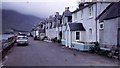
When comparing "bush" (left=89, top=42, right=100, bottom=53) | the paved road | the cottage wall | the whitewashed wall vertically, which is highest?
the whitewashed wall

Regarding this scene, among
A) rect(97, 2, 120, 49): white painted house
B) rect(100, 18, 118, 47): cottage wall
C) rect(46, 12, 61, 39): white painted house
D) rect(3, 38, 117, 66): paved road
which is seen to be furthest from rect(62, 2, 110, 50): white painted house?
rect(46, 12, 61, 39): white painted house

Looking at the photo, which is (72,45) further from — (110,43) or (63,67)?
(63,67)

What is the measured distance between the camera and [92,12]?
3078 cm

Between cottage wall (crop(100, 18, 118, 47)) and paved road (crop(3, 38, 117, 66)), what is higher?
cottage wall (crop(100, 18, 118, 47))

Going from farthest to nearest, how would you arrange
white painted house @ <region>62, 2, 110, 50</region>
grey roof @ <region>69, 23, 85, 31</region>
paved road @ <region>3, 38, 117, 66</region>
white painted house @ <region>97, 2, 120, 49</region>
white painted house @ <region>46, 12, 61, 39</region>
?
white painted house @ <region>46, 12, 61, 39</region>
grey roof @ <region>69, 23, 85, 31</region>
white painted house @ <region>62, 2, 110, 50</region>
white painted house @ <region>97, 2, 120, 49</region>
paved road @ <region>3, 38, 117, 66</region>

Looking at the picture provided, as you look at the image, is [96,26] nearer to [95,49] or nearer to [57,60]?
[95,49]

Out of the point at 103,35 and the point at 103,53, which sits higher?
the point at 103,35

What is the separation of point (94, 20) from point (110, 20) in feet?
18.1

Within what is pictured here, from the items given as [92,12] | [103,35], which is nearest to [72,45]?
[92,12]

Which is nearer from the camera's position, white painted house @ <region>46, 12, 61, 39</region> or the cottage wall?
the cottage wall

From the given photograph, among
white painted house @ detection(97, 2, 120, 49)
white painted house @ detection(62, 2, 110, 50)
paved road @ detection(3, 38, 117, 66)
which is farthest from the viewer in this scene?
white painted house @ detection(62, 2, 110, 50)

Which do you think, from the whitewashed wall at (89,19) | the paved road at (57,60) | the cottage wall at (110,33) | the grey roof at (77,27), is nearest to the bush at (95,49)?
the cottage wall at (110,33)

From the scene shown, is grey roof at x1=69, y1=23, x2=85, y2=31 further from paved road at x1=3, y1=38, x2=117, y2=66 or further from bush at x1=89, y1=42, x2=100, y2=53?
paved road at x1=3, y1=38, x2=117, y2=66

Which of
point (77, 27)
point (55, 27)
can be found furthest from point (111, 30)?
point (55, 27)
